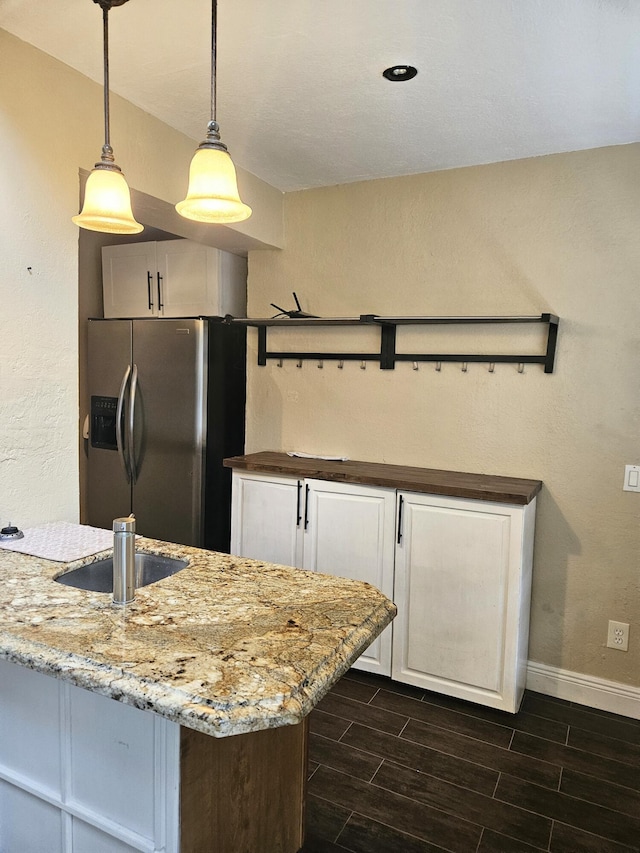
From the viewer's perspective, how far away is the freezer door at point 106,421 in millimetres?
3385

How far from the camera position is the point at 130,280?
3.73 m

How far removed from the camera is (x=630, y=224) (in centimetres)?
252

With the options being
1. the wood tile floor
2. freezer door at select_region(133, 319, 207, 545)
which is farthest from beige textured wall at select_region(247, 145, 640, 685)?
freezer door at select_region(133, 319, 207, 545)

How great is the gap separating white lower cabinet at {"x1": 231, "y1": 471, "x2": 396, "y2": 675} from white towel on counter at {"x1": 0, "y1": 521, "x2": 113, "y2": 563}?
41.1 inches

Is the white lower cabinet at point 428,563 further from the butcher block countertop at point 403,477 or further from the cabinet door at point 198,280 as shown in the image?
the cabinet door at point 198,280

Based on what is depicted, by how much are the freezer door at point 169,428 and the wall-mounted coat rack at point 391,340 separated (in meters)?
0.34

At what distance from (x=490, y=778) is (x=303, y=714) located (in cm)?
149

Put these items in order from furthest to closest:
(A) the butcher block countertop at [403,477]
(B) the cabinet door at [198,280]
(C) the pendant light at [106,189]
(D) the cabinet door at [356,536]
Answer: (B) the cabinet door at [198,280], (D) the cabinet door at [356,536], (A) the butcher block countertop at [403,477], (C) the pendant light at [106,189]

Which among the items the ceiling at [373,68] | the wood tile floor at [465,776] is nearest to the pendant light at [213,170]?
the ceiling at [373,68]

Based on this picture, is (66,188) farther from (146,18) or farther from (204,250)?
(204,250)

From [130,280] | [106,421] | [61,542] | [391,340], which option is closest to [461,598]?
[391,340]

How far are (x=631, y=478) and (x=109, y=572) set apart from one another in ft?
6.93

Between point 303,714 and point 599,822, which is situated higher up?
point 303,714

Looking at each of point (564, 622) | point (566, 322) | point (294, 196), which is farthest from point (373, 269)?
point (564, 622)
